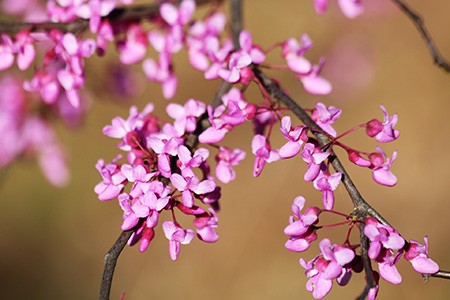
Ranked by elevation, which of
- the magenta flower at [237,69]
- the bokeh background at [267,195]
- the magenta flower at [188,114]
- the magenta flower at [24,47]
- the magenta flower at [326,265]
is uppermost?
the magenta flower at [24,47]

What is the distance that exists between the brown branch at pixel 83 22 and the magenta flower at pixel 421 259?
0.61 meters

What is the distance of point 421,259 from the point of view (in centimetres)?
74

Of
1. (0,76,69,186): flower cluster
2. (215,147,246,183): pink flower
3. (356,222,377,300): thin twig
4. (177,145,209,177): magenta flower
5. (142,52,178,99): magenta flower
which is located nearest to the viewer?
(356,222,377,300): thin twig

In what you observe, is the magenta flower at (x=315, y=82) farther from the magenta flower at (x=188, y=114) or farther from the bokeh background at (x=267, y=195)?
the bokeh background at (x=267, y=195)

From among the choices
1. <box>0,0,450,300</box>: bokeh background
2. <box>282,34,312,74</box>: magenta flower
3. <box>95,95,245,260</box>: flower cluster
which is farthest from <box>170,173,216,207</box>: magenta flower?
<box>0,0,450,300</box>: bokeh background

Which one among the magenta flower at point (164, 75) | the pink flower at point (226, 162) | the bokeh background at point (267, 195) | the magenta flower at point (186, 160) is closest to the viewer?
the magenta flower at point (186, 160)

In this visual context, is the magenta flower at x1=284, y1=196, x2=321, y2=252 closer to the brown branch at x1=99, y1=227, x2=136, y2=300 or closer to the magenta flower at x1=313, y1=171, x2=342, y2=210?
the magenta flower at x1=313, y1=171, x2=342, y2=210

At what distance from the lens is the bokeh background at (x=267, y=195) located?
254cm

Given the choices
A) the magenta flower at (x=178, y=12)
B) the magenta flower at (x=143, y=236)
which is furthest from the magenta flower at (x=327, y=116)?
the magenta flower at (x=178, y=12)

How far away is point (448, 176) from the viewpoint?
2596mm

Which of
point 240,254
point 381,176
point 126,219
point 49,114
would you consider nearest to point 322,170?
point 381,176

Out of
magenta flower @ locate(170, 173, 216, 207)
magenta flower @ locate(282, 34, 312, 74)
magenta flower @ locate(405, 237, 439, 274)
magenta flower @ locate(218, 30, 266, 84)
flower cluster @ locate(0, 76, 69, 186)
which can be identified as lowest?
flower cluster @ locate(0, 76, 69, 186)

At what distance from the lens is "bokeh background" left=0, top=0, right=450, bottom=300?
254 centimetres

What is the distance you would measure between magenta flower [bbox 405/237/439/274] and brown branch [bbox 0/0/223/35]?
0.61m
